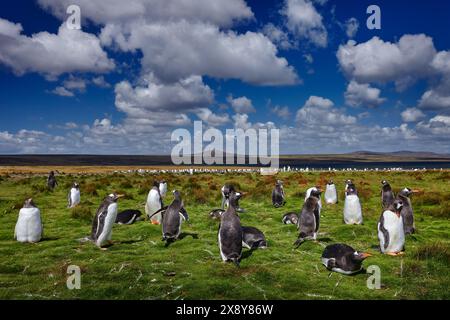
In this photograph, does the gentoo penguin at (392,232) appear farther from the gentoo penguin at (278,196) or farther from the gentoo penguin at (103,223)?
the gentoo penguin at (278,196)

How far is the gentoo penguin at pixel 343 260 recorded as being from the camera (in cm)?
936

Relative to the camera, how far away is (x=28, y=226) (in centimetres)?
1250

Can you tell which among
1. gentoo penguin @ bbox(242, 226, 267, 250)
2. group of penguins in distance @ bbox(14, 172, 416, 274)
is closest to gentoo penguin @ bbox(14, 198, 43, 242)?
group of penguins in distance @ bbox(14, 172, 416, 274)

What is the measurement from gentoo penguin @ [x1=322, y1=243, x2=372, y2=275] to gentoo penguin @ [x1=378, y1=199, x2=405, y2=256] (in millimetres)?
1927

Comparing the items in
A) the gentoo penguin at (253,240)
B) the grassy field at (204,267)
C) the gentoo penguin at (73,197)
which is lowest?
the grassy field at (204,267)

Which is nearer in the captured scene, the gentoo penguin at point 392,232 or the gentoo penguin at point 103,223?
the gentoo penguin at point 392,232

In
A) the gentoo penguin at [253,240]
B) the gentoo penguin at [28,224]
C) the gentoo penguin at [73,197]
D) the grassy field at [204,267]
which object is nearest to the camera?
the grassy field at [204,267]

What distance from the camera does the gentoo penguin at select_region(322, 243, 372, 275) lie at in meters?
9.36

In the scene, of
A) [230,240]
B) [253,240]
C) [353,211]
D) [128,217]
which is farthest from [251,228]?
[128,217]

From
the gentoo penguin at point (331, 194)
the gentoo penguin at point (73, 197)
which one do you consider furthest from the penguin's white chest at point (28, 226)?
the gentoo penguin at point (331, 194)

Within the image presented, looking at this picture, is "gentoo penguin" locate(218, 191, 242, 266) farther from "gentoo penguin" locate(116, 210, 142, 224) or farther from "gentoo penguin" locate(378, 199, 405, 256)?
"gentoo penguin" locate(116, 210, 142, 224)
